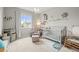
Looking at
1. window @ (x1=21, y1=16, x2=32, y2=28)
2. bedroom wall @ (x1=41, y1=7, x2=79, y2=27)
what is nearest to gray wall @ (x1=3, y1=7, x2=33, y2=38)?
window @ (x1=21, y1=16, x2=32, y2=28)

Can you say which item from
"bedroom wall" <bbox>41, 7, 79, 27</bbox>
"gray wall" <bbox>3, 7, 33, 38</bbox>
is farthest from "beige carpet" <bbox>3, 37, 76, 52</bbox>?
"bedroom wall" <bbox>41, 7, 79, 27</bbox>

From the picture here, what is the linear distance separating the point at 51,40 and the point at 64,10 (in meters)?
0.32

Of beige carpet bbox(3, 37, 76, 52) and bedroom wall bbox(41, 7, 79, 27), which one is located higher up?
bedroom wall bbox(41, 7, 79, 27)

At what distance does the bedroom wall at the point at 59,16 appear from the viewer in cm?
98

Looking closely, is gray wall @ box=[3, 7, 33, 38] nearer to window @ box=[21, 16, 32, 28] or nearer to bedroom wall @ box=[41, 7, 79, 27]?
window @ box=[21, 16, 32, 28]

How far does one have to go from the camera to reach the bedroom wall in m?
0.98

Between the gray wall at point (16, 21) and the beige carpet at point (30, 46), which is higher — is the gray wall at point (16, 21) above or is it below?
above

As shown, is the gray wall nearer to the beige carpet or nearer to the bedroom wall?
the beige carpet

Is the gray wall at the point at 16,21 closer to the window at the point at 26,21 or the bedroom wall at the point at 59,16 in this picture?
the window at the point at 26,21

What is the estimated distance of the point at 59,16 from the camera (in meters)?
1.01

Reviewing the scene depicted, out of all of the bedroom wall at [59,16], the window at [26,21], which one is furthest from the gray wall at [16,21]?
the bedroom wall at [59,16]

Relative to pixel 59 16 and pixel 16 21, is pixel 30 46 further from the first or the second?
pixel 59 16

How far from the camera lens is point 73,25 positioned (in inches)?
38.8
